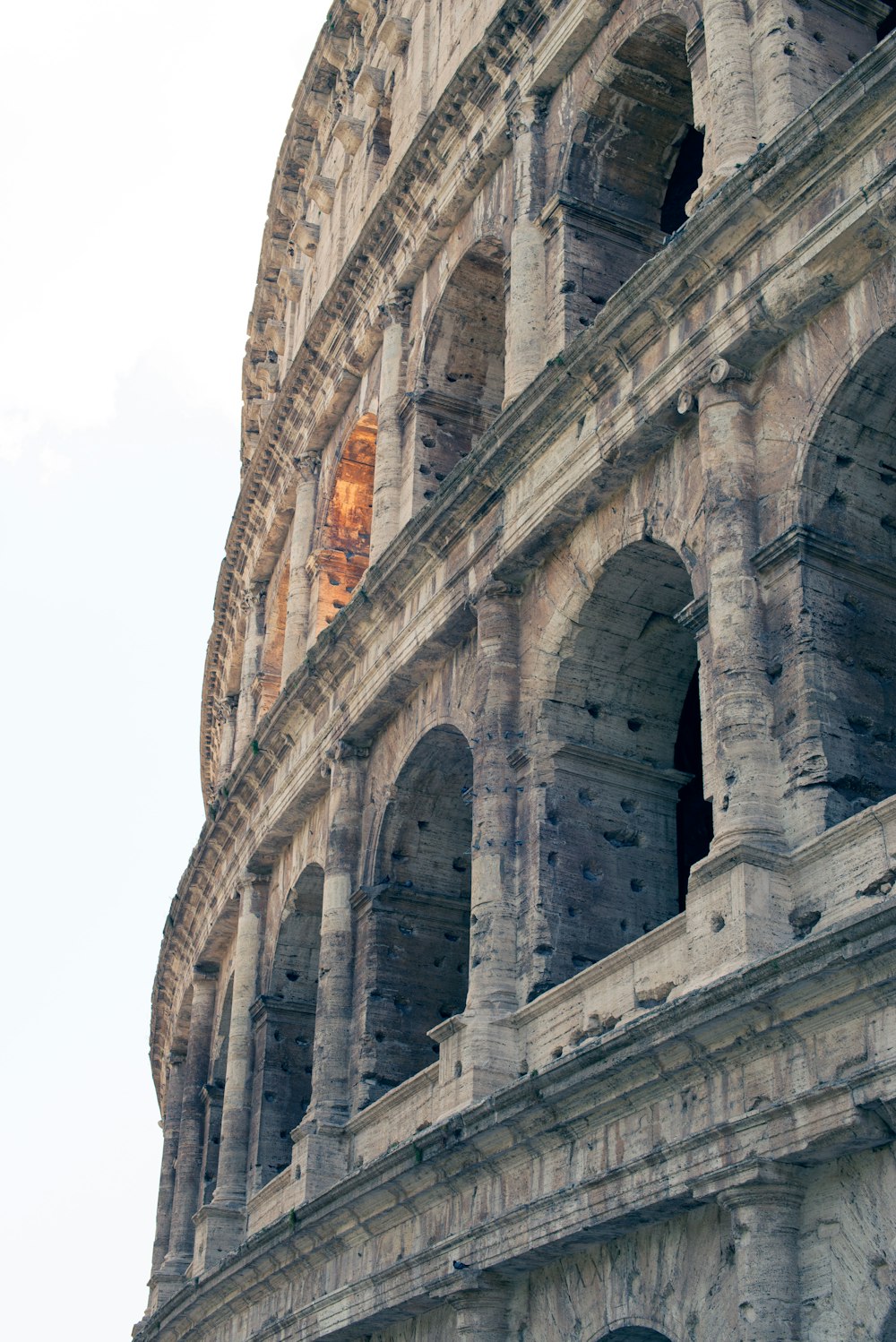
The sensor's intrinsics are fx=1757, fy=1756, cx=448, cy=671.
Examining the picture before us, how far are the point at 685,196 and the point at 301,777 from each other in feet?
21.1

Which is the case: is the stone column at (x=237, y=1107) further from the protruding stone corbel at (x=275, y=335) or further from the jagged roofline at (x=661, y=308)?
the protruding stone corbel at (x=275, y=335)

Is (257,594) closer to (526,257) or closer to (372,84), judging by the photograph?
(372,84)

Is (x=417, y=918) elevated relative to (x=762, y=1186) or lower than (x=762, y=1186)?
elevated

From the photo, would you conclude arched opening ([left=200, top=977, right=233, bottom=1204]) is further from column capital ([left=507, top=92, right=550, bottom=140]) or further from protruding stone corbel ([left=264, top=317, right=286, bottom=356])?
column capital ([left=507, top=92, right=550, bottom=140])

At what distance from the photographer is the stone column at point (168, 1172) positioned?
20672 mm

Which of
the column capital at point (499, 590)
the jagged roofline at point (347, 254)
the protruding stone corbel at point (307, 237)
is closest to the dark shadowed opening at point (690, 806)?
the column capital at point (499, 590)

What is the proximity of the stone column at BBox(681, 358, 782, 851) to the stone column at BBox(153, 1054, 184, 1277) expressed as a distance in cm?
1265

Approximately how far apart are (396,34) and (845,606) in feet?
39.9

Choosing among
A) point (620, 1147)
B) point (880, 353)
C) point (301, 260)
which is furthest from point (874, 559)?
point (301, 260)

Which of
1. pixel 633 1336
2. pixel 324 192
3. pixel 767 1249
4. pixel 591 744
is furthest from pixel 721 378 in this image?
pixel 324 192

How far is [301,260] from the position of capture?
24344 mm

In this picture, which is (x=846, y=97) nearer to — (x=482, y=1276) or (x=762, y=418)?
(x=762, y=418)

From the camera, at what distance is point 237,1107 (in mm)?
17094

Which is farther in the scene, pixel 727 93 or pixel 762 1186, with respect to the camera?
pixel 727 93
